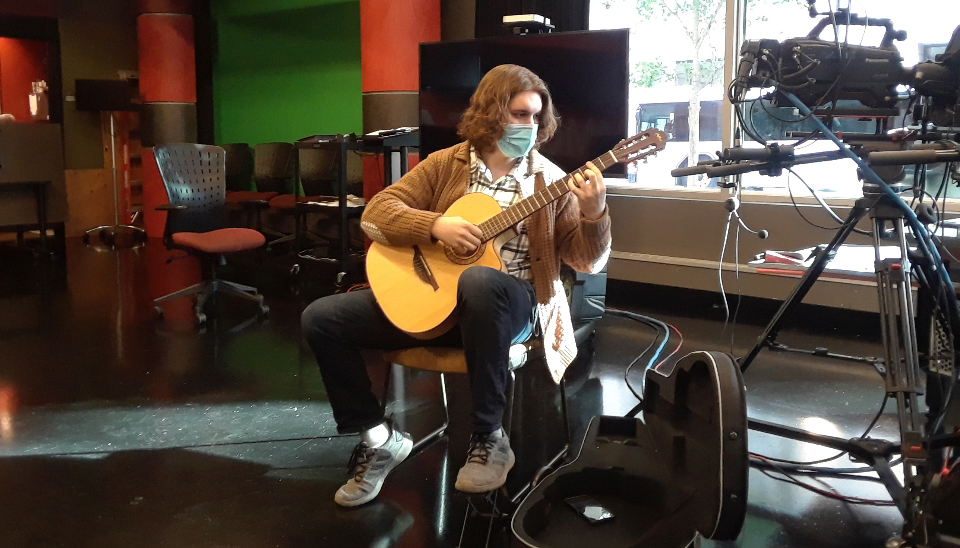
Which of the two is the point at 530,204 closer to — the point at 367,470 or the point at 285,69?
the point at 367,470

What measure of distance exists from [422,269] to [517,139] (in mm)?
444

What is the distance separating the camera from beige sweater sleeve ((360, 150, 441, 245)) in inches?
82.0

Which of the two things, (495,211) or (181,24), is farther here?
(181,24)

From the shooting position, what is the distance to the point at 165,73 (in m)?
7.06

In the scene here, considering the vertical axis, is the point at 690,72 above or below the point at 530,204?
above

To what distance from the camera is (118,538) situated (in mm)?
1879

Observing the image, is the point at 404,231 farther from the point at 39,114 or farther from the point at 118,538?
the point at 39,114

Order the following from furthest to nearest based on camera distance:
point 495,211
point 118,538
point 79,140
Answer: point 79,140 < point 495,211 < point 118,538

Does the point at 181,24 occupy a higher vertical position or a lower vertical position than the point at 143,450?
higher

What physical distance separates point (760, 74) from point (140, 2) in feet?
22.1

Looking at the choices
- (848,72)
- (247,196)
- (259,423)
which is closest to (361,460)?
(259,423)

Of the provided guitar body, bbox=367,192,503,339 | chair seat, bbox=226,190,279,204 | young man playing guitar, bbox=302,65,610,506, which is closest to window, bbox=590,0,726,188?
young man playing guitar, bbox=302,65,610,506

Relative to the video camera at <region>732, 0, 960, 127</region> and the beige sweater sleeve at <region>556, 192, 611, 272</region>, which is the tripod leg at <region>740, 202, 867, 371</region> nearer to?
the video camera at <region>732, 0, 960, 127</region>

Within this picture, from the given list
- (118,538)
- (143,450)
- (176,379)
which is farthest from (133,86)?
(118,538)
